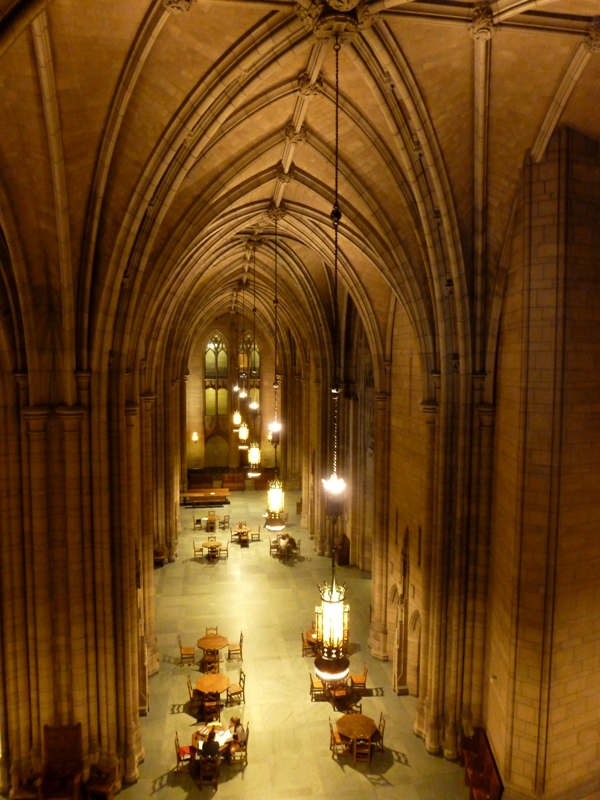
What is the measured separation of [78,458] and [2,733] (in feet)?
14.9

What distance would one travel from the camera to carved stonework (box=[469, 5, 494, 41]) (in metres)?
6.71

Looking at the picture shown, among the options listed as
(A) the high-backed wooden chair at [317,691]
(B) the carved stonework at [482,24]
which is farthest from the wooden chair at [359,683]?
(B) the carved stonework at [482,24]

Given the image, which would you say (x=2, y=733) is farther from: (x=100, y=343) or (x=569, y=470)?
(x=569, y=470)

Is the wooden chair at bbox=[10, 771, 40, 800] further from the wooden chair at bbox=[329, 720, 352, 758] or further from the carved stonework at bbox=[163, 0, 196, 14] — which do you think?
the carved stonework at bbox=[163, 0, 196, 14]

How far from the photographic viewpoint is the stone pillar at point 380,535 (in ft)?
47.3

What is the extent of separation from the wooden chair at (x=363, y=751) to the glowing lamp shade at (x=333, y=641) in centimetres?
339

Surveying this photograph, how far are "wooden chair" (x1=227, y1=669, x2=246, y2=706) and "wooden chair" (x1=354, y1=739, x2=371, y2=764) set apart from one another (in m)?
2.72

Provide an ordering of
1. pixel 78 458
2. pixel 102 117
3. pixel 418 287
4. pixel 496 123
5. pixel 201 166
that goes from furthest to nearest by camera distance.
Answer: pixel 418 287 < pixel 201 166 < pixel 78 458 < pixel 496 123 < pixel 102 117

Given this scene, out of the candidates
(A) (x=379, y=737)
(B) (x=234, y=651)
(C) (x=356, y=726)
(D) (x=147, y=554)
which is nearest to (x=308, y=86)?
(D) (x=147, y=554)

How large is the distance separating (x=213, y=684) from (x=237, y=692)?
574mm

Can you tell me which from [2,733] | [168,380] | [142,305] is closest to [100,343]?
[142,305]

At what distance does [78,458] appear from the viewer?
9023mm

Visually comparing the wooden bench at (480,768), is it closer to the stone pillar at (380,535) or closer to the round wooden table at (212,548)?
the stone pillar at (380,535)

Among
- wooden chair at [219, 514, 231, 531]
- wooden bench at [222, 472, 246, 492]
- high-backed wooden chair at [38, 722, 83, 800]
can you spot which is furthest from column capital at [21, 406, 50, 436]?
wooden bench at [222, 472, 246, 492]
